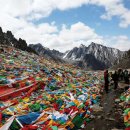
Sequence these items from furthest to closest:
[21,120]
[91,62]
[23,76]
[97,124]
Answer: [91,62] < [23,76] < [97,124] < [21,120]

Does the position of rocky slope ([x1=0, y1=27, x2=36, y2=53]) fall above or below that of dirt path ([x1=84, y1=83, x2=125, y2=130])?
above

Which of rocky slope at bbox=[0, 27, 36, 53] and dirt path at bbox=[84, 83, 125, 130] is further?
rocky slope at bbox=[0, 27, 36, 53]

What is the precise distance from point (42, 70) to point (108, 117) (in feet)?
53.0

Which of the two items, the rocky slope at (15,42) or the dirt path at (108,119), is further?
the rocky slope at (15,42)

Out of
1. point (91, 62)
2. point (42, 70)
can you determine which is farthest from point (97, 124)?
point (91, 62)

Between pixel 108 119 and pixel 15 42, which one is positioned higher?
pixel 15 42

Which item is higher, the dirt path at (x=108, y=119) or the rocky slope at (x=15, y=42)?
the rocky slope at (x=15, y=42)

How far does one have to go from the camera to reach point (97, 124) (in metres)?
11.9

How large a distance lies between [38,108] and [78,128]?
2967 mm

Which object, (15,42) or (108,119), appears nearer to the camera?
(108,119)

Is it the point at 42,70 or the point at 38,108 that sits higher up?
the point at 42,70

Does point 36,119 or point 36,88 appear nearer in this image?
point 36,119

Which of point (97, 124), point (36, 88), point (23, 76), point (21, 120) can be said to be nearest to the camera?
point (21, 120)

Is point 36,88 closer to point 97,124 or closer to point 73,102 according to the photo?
point 73,102
